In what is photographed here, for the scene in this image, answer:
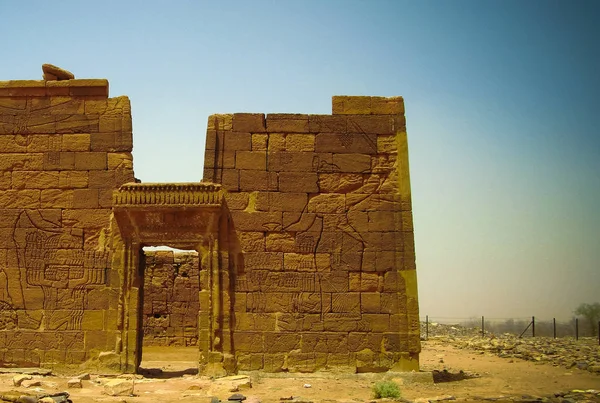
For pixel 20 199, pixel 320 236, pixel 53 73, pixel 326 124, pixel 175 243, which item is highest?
pixel 53 73

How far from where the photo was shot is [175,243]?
10.3m

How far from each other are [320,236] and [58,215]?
4.63 metres

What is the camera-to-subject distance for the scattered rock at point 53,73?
11.0 meters

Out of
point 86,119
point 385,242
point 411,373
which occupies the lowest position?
point 411,373

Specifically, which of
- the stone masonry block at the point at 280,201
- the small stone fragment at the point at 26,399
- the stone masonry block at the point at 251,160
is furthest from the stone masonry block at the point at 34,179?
the small stone fragment at the point at 26,399

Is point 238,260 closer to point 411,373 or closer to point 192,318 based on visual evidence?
point 411,373

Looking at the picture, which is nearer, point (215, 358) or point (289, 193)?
point (215, 358)

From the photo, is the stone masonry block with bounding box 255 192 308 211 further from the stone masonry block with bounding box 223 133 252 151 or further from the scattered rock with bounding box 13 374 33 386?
the scattered rock with bounding box 13 374 33 386

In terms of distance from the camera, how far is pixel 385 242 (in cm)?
1047

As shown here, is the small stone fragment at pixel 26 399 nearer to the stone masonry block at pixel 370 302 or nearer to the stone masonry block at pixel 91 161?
the stone masonry block at pixel 91 161

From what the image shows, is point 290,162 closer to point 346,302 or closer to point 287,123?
point 287,123

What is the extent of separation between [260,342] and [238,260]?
1434mm

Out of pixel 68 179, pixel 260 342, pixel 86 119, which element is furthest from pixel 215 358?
pixel 86 119

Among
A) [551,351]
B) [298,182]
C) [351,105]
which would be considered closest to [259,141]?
[298,182]
